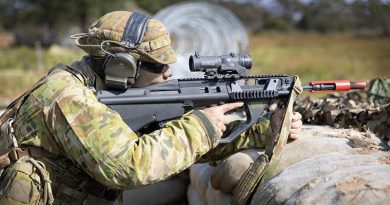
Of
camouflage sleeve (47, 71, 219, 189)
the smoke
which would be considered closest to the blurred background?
the smoke

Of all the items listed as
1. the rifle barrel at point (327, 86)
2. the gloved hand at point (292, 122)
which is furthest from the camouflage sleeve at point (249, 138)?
the rifle barrel at point (327, 86)

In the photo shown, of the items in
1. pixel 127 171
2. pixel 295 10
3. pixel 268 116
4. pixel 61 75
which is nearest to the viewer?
pixel 127 171

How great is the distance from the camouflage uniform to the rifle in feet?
0.58

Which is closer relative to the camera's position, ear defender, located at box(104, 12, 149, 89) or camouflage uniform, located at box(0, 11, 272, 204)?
camouflage uniform, located at box(0, 11, 272, 204)

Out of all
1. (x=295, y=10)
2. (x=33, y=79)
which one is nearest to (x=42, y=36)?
(x=33, y=79)

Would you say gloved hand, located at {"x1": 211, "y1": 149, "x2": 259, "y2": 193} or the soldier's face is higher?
the soldier's face

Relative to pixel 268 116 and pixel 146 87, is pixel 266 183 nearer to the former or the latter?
pixel 268 116

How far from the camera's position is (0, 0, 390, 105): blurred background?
10.6 m

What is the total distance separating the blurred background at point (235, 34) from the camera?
10617 mm

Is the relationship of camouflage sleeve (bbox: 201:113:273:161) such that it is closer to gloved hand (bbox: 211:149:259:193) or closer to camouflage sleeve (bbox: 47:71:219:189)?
gloved hand (bbox: 211:149:259:193)

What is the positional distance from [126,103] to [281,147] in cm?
84

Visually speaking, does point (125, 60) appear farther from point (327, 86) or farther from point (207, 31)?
point (207, 31)

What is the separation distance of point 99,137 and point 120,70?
409mm

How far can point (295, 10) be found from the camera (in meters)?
70.6
